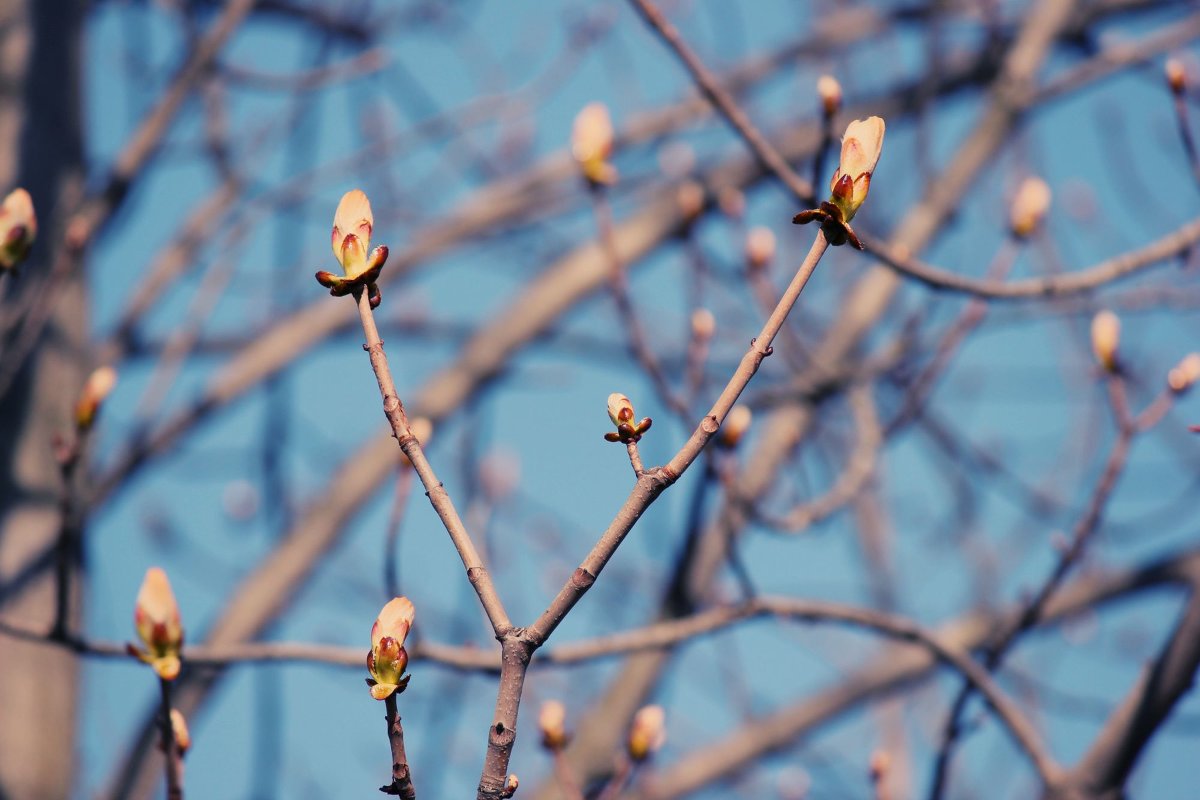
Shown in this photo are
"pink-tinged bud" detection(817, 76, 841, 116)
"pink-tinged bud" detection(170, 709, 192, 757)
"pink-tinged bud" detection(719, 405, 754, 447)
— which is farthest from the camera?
"pink-tinged bud" detection(719, 405, 754, 447)

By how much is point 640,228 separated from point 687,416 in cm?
118

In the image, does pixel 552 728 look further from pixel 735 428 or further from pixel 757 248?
pixel 757 248

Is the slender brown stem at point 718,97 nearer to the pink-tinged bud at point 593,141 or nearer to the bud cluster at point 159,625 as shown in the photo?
the pink-tinged bud at point 593,141

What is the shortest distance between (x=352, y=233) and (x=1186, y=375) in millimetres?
1167

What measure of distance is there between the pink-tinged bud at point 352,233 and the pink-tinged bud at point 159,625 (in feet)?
1.01

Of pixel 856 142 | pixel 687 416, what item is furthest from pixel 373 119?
pixel 856 142

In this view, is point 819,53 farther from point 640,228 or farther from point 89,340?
point 89,340

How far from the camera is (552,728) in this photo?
116 cm

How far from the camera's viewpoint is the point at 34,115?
203cm

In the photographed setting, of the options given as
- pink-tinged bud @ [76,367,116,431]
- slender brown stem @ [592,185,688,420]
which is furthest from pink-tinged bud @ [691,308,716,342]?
pink-tinged bud @ [76,367,116,431]

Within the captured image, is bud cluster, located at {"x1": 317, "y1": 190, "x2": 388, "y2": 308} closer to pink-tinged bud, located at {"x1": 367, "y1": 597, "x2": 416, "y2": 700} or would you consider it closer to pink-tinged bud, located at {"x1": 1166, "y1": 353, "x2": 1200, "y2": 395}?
pink-tinged bud, located at {"x1": 367, "y1": 597, "x2": 416, "y2": 700}

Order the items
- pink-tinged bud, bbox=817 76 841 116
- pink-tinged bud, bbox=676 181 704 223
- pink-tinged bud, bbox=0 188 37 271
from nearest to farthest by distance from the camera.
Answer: pink-tinged bud, bbox=0 188 37 271 < pink-tinged bud, bbox=817 76 841 116 < pink-tinged bud, bbox=676 181 704 223

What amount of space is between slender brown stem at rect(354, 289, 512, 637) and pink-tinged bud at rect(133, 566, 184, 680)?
260 mm

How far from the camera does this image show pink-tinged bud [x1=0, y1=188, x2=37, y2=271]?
1.08 m
